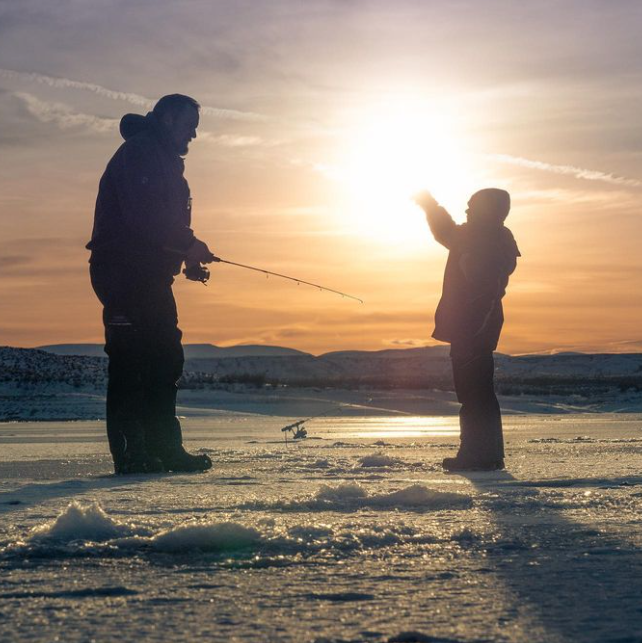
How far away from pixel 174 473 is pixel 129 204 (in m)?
1.64

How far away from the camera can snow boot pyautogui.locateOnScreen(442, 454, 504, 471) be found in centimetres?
668

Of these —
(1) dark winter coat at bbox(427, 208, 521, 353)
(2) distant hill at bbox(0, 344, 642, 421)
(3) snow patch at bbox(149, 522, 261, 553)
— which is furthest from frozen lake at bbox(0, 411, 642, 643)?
(2) distant hill at bbox(0, 344, 642, 421)

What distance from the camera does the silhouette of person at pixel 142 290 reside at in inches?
262

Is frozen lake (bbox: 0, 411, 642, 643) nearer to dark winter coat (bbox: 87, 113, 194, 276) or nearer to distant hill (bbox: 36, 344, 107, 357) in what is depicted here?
dark winter coat (bbox: 87, 113, 194, 276)

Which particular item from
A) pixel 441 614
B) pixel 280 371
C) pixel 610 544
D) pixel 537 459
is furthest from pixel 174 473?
pixel 280 371

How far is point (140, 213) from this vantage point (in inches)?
263

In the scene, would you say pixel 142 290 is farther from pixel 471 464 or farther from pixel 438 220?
pixel 471 464

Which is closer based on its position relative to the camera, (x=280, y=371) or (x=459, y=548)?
(x=459, y=548)

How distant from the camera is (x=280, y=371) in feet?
251

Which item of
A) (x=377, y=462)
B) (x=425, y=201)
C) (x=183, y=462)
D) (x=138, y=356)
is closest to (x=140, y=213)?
(x=138, y=356)

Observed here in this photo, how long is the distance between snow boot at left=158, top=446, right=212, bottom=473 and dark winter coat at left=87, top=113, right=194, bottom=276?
Answer: 111 cm

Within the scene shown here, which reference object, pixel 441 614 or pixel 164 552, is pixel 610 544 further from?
pixel 164 552

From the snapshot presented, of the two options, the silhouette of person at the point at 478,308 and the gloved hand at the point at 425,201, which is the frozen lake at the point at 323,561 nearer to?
the silhouette of person at the point at 478,308

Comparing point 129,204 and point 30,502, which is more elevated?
point 129,204
